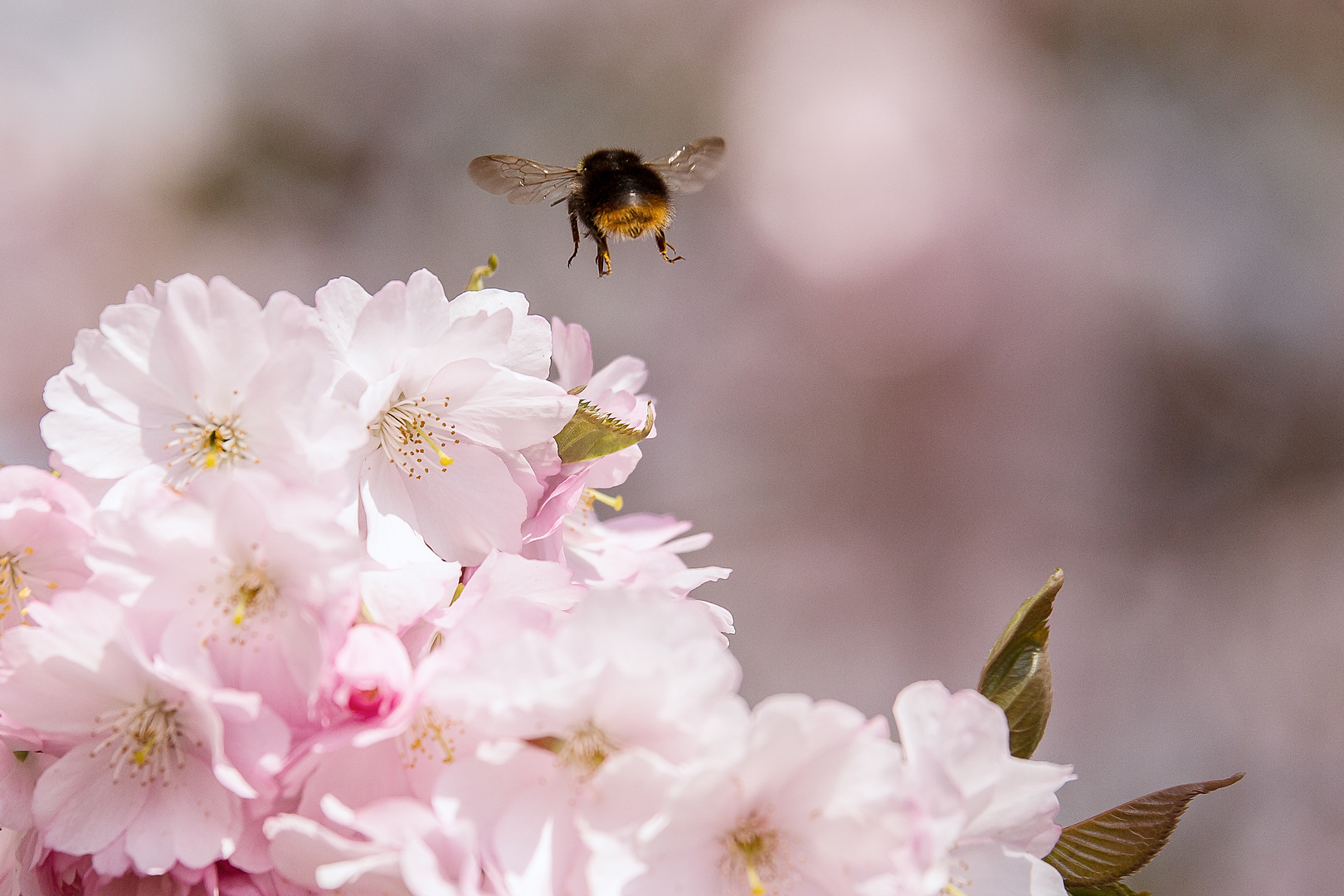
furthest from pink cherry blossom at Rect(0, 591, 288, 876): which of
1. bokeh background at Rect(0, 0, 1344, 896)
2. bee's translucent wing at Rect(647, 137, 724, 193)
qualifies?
bokeh background at Rect(0, 0, 1344, 896)

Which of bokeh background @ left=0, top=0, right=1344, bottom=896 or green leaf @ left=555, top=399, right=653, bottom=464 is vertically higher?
bokeh background @ left=0, top=0, right=1344, bottom=896

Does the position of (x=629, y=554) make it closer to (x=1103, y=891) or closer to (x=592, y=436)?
(x=592, y=436)

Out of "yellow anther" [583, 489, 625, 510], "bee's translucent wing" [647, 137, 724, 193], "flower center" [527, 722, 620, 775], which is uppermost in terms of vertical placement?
"bee's translucent wing" [647, 137, 724, 193]

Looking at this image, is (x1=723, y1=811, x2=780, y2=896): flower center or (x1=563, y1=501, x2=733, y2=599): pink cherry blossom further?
(x1=563, y1=501, x2=733, y2=599): pink cherry blossom

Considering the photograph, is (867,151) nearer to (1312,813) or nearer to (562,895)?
(1312,813)

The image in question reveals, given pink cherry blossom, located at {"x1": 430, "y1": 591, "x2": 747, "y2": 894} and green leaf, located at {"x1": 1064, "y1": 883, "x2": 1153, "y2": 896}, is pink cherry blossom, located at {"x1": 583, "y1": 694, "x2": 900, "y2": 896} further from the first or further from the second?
green leaf, located at {"x1": 1064, "y1": 883, "x2": 1153, "y2": 896}

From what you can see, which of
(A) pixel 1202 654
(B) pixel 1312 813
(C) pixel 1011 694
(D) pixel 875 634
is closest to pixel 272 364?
(C) pixel 1011 694

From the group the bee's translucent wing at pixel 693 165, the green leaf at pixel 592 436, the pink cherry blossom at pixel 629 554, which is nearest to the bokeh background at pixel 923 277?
the bee's translucent wing at pixel 693 165
